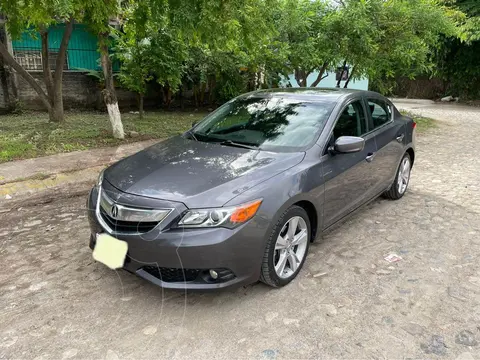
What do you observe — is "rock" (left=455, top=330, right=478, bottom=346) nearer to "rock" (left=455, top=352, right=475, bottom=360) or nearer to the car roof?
"rock" (left=455, top=352, right=475, bottom=360)

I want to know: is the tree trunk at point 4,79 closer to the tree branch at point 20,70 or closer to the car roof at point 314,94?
the tree branch at point 20,70

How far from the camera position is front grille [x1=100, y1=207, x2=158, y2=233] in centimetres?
279

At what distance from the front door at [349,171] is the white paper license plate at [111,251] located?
1.76 metres

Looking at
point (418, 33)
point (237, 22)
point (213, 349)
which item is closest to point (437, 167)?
point (237, 22)

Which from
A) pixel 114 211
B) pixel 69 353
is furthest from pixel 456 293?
pixel 69 353

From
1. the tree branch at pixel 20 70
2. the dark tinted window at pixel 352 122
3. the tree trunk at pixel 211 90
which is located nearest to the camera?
the dark tinted window at pixel 352 122

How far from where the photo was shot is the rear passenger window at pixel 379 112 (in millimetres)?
4641

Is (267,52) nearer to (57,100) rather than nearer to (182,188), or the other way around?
(57,100)

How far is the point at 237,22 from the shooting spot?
5.95 metres

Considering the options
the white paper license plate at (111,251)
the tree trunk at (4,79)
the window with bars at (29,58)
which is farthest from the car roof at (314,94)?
the window with bars at (29,58)

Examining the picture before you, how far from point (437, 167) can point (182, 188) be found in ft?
19.4

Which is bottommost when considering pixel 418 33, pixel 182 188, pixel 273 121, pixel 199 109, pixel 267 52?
pixel 199 109

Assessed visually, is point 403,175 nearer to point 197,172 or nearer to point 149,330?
point 197,172

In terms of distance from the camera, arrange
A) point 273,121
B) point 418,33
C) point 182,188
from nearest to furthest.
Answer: point 182,188
point 273,121
point 418,33
